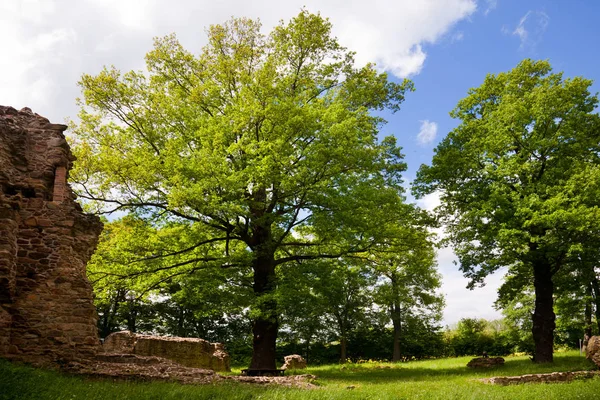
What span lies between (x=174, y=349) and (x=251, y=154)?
1117 cm

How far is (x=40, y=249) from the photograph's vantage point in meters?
11.4

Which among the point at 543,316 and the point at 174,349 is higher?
the point at 543,316

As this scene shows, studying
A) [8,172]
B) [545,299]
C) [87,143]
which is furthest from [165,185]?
[545,299]

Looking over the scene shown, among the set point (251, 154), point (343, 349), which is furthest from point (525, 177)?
point (343, 349)

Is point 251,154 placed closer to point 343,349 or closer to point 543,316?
point 543,316

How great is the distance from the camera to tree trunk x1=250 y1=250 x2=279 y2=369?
17936 millimetres

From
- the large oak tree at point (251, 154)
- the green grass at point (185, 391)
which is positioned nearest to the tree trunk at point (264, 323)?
the large oak tree at point (251, 154)

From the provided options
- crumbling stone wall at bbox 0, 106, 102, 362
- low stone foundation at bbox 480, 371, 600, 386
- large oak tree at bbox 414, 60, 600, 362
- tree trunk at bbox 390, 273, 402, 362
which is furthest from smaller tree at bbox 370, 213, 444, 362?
crumbling stone wall at bbox 0, 106, 102, 362

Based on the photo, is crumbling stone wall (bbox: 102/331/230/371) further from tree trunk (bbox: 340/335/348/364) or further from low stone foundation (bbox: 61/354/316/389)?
tree trunk (bbox: 340/335/348/364)

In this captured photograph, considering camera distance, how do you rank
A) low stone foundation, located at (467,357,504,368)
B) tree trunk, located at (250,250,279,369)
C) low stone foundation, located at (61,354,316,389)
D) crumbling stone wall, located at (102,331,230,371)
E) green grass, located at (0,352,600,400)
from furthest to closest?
crumbling stone wall, located at (102,331,230,371) < low stone foundation, located at (467,357,504,368) < tree trunk, located at (250,250,279,369) < low stone foundation, located at (61,354,316,389) < green grass, located at (0,352,600,400)

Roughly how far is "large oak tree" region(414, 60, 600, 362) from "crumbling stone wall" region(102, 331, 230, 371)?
44.2ft

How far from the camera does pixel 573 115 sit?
792 inches

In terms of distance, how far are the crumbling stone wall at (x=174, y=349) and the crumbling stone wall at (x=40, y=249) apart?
924 centimetres

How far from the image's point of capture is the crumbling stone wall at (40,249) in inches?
423
